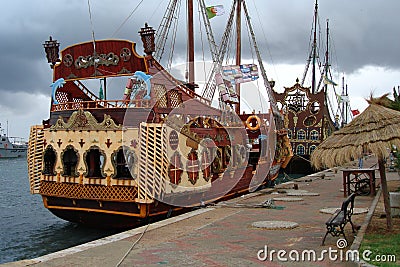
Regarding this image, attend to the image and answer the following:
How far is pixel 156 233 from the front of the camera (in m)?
9.94

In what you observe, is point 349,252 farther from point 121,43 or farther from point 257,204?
point 121,43

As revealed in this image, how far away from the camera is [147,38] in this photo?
522 inches

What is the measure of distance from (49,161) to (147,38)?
5.21 m

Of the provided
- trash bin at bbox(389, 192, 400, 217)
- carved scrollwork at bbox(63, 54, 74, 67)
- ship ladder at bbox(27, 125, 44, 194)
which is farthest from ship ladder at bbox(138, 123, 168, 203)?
A: trash bin at bbox(389, 192, 400, 217)

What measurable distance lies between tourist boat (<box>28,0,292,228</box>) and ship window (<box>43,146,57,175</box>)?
0.03 m

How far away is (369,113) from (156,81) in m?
6.71

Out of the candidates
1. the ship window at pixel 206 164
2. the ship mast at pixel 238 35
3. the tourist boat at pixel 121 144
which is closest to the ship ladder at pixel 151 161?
the tourist boat at pixel 121 144

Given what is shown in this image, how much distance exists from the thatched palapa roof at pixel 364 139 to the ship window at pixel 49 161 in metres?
8.95

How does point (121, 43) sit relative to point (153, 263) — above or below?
above

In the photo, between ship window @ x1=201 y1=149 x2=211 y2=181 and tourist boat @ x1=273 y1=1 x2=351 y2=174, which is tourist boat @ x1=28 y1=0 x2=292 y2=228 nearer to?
ship window @ x1=201 y1=149 x2=211 y2=181

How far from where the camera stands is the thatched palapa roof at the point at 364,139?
8.13 m

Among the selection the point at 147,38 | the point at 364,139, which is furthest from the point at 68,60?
the point at 364,139

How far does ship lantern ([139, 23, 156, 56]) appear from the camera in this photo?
13.2m

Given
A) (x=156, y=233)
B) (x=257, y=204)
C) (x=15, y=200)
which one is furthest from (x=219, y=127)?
(x=15, y=200)
